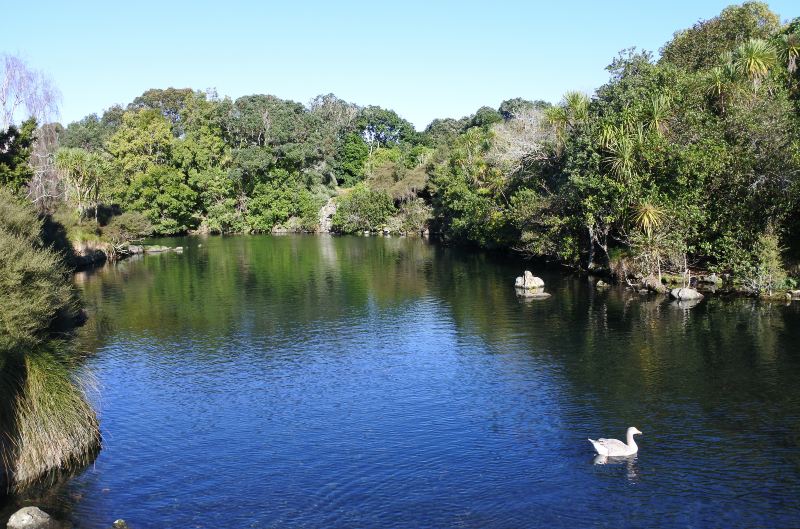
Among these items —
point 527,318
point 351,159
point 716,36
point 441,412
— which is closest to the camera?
point 441,412

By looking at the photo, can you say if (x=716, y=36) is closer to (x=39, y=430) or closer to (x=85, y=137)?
(x=39, y=430)

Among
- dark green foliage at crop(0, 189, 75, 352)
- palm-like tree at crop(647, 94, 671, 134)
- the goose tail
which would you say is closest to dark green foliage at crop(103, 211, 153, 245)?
dark green foliage at crop(0, 189, 75, 352)

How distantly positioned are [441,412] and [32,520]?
1419 cm

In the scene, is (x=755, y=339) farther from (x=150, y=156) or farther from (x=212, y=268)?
(x=150, y=156)

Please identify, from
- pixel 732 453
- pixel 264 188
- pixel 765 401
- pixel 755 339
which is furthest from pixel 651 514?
pixel 264 188

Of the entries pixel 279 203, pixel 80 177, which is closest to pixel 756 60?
pixel 80 177

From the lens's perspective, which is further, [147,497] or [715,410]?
[715,410]

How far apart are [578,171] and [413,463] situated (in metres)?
36.7

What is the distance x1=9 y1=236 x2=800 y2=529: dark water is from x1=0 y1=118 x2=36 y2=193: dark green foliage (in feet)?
33.2

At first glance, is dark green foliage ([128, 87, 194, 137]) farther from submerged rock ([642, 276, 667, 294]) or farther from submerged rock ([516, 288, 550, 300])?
submerged rock ([642, 276, 667, 294])

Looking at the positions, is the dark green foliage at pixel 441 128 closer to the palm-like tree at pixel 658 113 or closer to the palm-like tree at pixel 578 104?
the palm-like tree at pixel 578 104

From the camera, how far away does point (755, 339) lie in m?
34.9

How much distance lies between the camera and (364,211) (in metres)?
Answer: 113

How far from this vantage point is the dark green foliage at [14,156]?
45.3m
